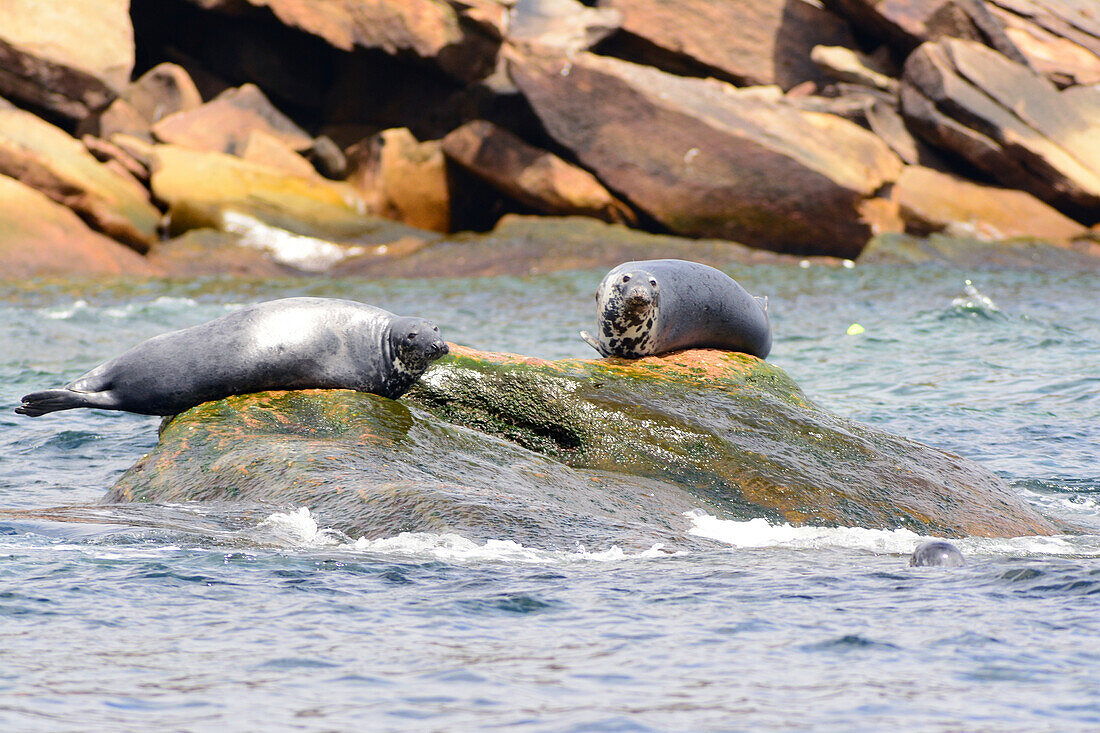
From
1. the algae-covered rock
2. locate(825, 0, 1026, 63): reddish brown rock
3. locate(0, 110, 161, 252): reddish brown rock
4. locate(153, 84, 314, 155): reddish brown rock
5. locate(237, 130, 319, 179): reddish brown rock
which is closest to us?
the algae-covered rock

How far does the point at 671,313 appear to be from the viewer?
686 cm

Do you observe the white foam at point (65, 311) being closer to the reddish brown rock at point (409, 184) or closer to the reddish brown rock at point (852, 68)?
the reddish brown rock at point (409, 184)

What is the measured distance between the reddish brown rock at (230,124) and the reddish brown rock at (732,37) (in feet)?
22.0

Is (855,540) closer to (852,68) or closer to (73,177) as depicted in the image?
(73,177)

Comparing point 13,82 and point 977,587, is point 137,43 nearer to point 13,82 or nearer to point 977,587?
point 13,82

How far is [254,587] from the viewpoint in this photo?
A: 4312 mm

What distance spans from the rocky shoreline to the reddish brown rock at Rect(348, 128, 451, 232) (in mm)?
41

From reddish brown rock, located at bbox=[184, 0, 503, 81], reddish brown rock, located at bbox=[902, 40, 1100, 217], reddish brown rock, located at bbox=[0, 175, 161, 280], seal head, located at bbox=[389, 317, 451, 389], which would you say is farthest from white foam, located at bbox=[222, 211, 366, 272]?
seal head, located at bbox=[389, 317, 451, 389]

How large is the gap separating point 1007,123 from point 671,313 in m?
17.3

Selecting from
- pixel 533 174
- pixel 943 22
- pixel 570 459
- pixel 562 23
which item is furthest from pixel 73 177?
pixel 943 22

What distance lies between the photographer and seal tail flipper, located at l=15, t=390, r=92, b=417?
20.0ft

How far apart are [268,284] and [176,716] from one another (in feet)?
50.2

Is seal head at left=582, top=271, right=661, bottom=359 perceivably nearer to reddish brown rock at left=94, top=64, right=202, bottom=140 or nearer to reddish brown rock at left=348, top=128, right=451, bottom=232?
reddish brown rock at left=348, top=128, right=451, bottom=232

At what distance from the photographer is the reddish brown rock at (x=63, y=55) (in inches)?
734
